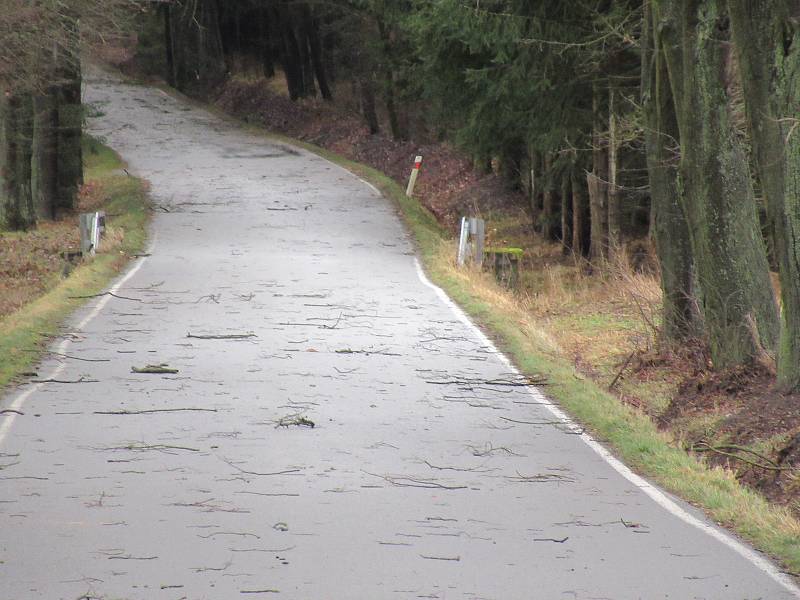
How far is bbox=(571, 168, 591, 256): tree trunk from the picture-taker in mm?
29266

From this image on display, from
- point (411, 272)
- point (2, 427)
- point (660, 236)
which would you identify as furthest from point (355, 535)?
point (411, 272)

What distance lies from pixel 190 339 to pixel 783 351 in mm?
6779

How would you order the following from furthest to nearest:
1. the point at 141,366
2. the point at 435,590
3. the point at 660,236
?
the point at 660,236, the point at 141,366, the point at 435,590

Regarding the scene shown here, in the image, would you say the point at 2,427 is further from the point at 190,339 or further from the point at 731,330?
the point at 731,330

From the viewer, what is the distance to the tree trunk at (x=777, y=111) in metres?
10.2

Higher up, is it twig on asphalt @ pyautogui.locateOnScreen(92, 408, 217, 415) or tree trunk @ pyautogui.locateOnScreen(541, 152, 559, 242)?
tree trunk @ pyautogui.locateOnScreen(541, 152, 559, 242)

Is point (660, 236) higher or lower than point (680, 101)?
lower

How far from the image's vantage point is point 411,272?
21.8 metres

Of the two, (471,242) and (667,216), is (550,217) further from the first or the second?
(667,216)

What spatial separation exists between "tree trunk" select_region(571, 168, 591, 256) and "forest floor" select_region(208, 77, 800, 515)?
0.56m

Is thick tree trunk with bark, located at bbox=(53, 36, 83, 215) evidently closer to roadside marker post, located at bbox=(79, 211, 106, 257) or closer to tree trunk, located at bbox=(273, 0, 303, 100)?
roadside marker post, located at bbox=(79, 211, 106, 257)

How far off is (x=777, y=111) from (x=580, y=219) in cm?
1952

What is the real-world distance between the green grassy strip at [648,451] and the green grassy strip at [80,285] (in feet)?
17.7

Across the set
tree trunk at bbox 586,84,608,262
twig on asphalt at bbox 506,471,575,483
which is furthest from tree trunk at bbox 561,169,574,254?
twig on asphalt at bbox 506,471,575,483
